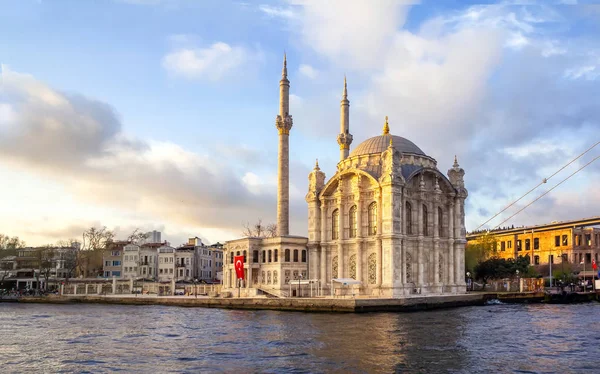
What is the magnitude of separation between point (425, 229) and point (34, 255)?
75480 millimetres

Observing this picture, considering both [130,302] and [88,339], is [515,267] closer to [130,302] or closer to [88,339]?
[130,302]

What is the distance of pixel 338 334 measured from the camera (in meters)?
34.1

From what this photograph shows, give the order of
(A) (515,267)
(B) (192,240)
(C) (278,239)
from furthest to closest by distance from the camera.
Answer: (B) (192,240) → (A) (515,267) → (C) (278,239)

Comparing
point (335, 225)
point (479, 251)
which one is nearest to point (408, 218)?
point (335, 225)

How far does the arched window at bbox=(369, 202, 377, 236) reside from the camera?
59.6 metres

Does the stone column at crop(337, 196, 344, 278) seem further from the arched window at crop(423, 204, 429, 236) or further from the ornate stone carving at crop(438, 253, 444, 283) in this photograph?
the ornate stone carving at crop(438, 253, 444, 283)

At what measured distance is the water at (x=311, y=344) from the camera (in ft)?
81.5

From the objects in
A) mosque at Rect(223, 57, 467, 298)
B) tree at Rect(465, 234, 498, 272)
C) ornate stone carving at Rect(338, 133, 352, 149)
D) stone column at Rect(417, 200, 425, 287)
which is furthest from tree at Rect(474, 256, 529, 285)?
ornate stone carving at Rect(338, 133, 352, 149)

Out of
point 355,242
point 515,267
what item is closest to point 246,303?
point 355,242

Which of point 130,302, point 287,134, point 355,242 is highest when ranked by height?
point 287,134

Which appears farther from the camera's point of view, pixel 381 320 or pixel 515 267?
pixel 515 267

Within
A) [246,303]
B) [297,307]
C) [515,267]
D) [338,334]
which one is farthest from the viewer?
[515,267]

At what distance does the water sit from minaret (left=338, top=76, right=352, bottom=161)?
3029cm

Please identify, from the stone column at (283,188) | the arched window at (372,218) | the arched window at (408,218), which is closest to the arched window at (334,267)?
the arched window at (372,218)
